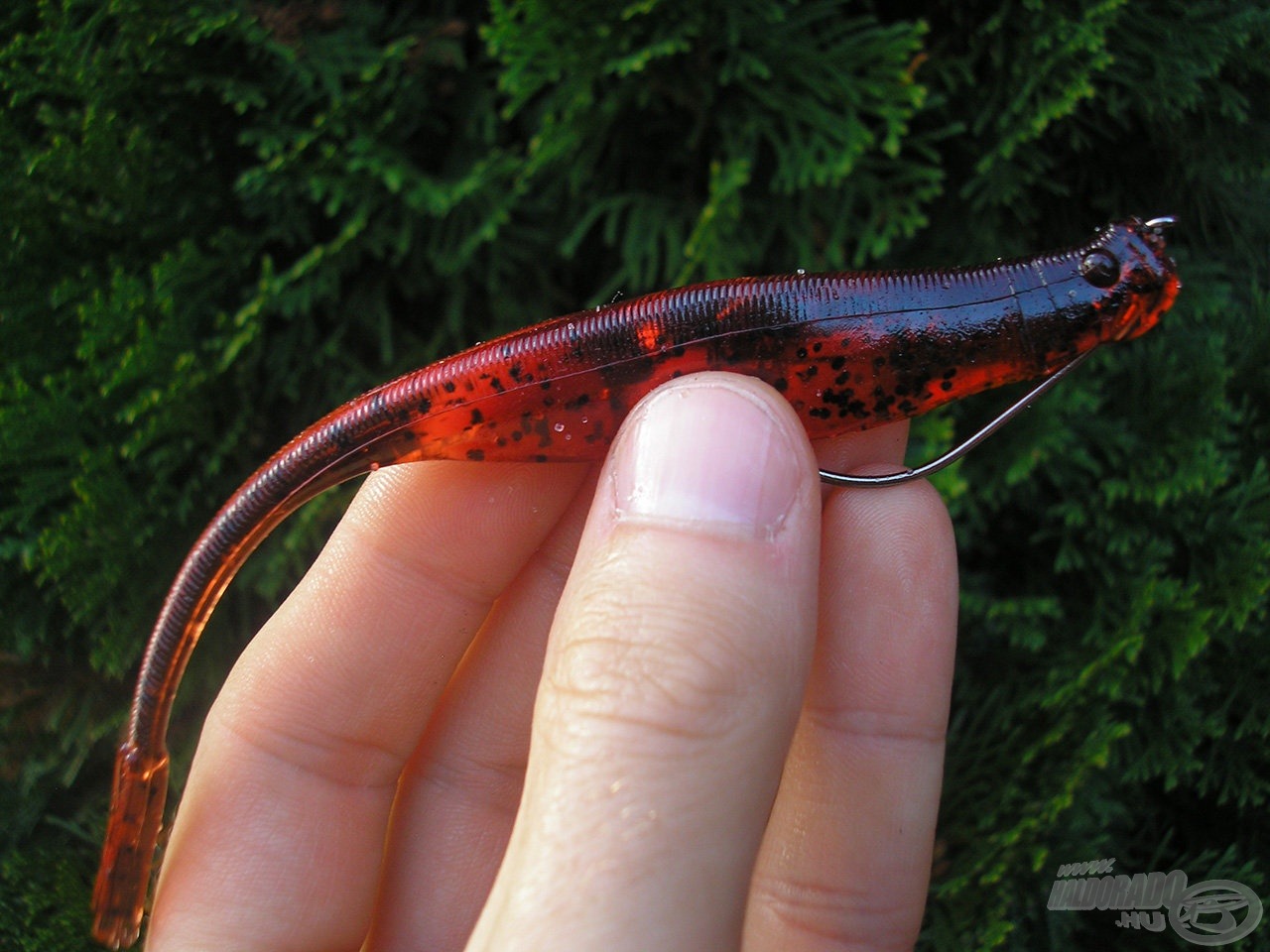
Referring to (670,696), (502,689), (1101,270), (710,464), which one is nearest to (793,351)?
(710,464)

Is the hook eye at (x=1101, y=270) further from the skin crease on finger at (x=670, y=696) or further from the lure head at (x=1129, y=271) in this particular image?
the skin crease on finger at (x=670, y=696)

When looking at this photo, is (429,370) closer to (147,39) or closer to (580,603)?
(580,603)

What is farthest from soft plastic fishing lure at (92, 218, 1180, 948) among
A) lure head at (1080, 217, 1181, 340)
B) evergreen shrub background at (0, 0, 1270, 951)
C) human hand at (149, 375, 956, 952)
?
evergreen shrub background at (0, 0, 1270, 951)

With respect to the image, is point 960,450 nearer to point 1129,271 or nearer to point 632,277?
point 1129,271

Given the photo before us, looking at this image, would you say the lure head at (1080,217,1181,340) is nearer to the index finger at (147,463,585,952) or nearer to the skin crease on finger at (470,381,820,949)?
the skin crease on finger at (470,381,820,949)

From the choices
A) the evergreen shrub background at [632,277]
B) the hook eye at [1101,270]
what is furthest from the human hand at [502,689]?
the hook eye at [1101,270]
